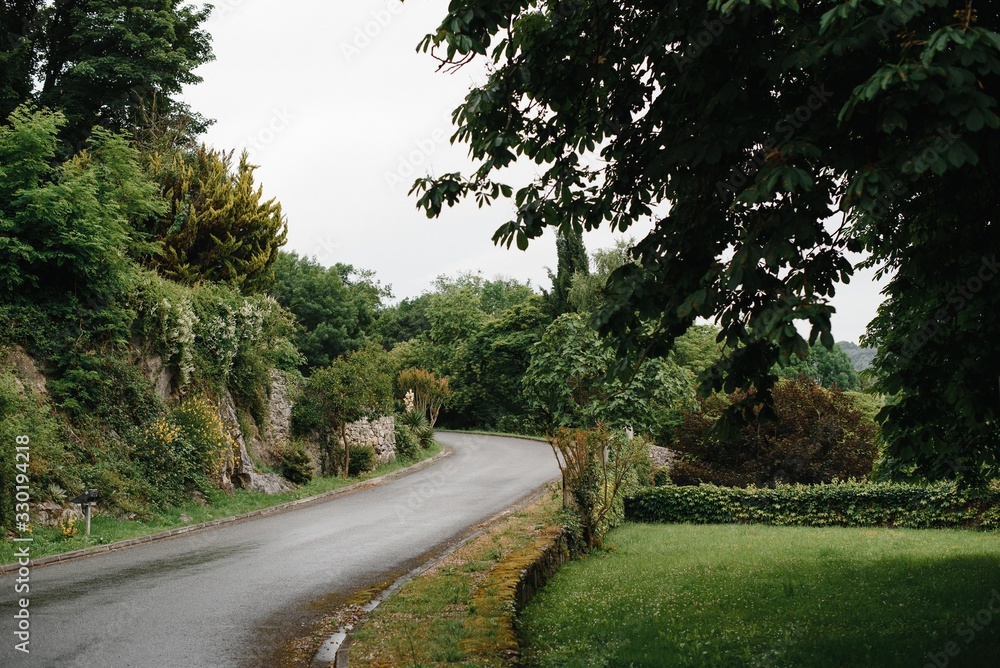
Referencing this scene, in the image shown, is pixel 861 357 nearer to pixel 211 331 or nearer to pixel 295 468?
pixel 295 468

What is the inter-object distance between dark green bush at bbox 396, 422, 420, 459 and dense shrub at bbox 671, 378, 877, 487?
38.4ft

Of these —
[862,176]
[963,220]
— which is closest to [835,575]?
[963,220]

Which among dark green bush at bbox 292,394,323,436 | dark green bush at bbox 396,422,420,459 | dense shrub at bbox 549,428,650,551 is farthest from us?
dark green bush at bbox 396,422,420,459

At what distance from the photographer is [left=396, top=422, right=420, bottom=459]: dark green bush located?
1184 inches

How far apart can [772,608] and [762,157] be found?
5382 millimetres

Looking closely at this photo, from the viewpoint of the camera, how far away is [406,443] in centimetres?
3044

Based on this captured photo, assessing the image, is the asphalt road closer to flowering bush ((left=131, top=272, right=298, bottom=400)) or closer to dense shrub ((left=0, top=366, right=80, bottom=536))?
dense shrub ((left=0, top=366, right=80, bottom=536))

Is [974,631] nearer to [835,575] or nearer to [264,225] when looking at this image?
[835,575]

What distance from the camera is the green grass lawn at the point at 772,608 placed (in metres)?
6.14

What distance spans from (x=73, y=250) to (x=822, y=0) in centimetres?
1455

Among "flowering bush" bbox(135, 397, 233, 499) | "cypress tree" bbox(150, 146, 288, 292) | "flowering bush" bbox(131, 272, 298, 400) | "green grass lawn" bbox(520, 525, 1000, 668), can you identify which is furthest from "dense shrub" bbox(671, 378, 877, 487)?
"cypress tree" bbox(150, 146, 288, 292)

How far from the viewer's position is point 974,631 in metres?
6.54

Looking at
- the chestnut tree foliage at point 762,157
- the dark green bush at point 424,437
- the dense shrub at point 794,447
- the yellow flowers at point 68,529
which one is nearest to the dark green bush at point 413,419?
the dark green bush at point 424,437

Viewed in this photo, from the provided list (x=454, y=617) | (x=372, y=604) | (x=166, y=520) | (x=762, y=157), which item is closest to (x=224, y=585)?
(x=372, y=604)
